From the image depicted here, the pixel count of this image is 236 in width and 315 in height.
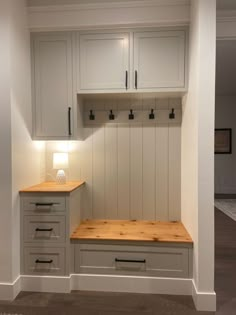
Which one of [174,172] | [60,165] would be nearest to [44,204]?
[60,165]

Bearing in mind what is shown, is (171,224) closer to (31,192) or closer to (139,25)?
(31,192)

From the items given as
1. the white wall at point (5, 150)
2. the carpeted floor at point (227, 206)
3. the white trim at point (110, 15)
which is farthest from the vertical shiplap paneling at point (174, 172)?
the carpeted floor at point (227, 206)

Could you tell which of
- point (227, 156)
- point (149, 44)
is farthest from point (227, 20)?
point (227, 156)

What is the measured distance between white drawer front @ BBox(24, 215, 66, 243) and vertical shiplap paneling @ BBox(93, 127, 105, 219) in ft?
2.29

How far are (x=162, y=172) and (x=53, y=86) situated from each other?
4.95 feet

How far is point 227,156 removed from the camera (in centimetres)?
754

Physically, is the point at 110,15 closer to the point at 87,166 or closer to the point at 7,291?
the point at 87,166

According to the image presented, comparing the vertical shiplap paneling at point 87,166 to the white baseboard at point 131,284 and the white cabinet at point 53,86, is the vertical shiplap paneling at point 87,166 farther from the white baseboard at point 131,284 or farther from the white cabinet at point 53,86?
the white baseboard at point 131,284

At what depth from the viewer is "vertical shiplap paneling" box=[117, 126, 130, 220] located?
10.2 ft

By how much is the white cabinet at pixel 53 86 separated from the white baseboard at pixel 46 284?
1.36m

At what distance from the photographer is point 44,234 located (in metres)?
2.52

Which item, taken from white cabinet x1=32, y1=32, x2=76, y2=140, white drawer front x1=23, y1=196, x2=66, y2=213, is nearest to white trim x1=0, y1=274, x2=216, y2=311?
white drawer front x1=23, y1=196, x2=66, y2=213

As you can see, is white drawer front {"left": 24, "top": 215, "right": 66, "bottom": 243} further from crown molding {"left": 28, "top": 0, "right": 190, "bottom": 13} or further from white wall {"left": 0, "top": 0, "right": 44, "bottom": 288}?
crown molding {"left": 28, "top": 0, "right": 190, "bottom": 13}

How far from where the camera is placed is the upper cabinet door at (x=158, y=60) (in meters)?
2.65
